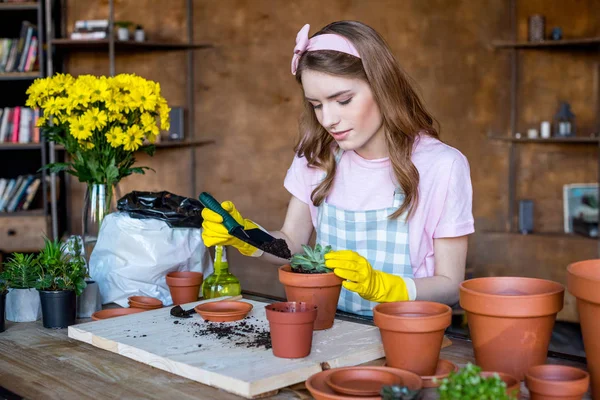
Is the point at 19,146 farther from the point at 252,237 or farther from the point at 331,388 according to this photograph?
→ the point at 331,388

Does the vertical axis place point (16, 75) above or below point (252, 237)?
above

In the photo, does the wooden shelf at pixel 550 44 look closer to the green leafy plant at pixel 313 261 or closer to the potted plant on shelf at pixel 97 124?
the potted plant on shelf at pixel 97 124

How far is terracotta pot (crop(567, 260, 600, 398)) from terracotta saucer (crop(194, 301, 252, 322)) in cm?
69

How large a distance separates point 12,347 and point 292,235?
0.93m

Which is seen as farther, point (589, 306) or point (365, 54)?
point (365, 54)

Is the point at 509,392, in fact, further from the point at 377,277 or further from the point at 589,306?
the point at 377,277

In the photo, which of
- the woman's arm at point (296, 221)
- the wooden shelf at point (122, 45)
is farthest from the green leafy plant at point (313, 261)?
the wooden shelf at point (122, 45)

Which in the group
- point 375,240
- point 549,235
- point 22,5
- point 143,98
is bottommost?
point 549,235

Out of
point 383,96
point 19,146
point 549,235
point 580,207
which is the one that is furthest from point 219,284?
point 580,207

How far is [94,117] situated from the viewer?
73.0 inches

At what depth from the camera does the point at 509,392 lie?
0.99 meters

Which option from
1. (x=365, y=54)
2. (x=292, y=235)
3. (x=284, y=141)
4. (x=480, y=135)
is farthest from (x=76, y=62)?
(x=365, y=54)

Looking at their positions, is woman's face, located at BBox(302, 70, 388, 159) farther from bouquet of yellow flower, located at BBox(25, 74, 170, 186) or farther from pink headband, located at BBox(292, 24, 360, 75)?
bouquet of yellow flower, located at BBox(25, 74, 170, 186)

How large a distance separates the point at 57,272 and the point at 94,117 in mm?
412
